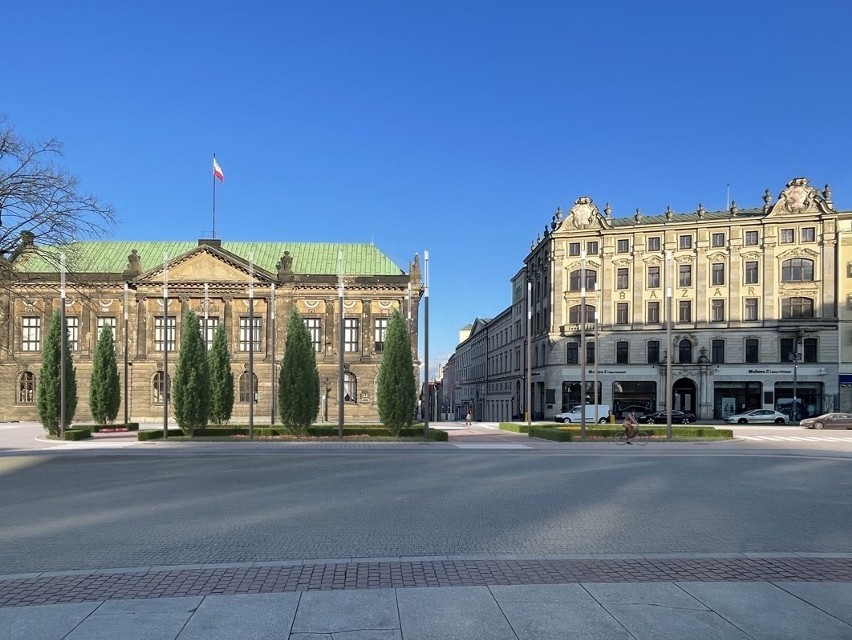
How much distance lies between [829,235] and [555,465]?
53.3 m

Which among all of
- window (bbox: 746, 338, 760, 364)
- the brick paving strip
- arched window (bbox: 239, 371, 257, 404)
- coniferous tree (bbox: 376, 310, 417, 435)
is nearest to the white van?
window (bbox: 746, 338, 760, 364)

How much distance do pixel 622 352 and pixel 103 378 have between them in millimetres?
47142

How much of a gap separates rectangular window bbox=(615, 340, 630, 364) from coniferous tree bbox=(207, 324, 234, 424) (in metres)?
40.2

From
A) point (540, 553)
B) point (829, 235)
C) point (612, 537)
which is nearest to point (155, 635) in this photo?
point (540, 553)

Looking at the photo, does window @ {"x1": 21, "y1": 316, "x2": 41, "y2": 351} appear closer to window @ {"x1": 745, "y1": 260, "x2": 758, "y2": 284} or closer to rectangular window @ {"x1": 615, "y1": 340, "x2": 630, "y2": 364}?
rectangular window @ {"x1": 615, "y1": 340, "x2": 630, "y2": 364}

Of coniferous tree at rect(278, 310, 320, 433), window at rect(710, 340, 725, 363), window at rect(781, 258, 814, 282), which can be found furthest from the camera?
window at rect(710, 340, 725, 363)

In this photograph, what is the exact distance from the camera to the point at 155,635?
5992 mm

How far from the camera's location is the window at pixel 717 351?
6378cm

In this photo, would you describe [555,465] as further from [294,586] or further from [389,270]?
[389,270]

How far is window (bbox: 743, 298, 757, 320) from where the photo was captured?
63.3 m

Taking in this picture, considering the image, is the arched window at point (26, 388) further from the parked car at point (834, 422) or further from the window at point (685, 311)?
the parked car at point (834, 422)

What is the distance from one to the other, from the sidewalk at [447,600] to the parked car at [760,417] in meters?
53.7

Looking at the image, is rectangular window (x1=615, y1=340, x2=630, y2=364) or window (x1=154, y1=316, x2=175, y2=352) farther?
rectangular window (x1=615, y1=340, x2=630, y2=364)

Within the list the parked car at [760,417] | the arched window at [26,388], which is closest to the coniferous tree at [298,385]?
the arched window at [26,388]
